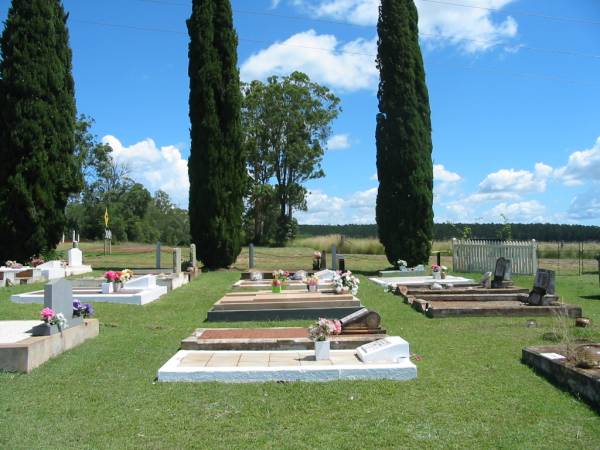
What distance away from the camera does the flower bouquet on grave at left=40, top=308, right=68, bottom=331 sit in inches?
313

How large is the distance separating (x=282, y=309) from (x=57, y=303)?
13.7ft

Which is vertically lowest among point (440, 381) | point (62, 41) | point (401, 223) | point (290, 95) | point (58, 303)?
point (440, 381)

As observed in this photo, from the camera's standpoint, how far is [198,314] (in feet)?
39.5

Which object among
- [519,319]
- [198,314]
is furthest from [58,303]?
[519,319]

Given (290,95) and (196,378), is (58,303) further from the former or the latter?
(290,95)

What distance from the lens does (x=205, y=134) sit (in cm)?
2347

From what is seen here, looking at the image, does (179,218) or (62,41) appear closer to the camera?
(62,41)

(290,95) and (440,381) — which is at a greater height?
(290,95)

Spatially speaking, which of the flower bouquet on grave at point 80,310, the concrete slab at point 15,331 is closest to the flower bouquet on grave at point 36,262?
the concrete slab at point 15,331

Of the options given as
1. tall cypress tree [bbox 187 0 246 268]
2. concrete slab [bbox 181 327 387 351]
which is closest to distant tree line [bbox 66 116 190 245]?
tall cypress tree [bbox 187 0 246 268]

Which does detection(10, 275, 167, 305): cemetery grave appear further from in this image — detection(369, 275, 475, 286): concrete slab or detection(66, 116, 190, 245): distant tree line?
detection(66, 116, 190, 245): distant tree line

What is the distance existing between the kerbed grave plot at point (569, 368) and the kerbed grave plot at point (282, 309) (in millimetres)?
4320

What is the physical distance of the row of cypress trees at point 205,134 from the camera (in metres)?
19.9

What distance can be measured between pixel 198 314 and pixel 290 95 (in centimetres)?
3789
